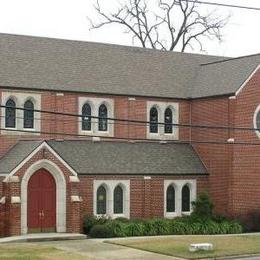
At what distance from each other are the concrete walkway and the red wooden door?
9.50ft

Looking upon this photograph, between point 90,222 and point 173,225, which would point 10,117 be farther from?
point 173,225

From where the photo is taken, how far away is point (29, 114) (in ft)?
117

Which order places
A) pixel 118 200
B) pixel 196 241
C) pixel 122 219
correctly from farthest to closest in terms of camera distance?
pixel 118 200 < pixel 122 219 < pixel 196 241

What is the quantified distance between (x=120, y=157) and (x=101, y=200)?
254cm

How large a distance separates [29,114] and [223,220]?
10896 mm

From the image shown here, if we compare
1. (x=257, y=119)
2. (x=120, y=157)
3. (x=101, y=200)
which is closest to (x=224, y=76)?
(x=257, y=119)

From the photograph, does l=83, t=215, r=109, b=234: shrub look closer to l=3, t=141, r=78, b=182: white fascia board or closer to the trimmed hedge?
the trimmed hedge

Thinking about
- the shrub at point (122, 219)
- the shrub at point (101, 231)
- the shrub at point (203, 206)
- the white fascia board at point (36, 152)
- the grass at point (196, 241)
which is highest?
the white fascia board at point (36, 152)

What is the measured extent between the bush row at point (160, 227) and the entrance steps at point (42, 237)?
108cm

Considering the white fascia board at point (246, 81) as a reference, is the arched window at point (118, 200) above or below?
below

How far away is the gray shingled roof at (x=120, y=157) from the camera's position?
34750mm

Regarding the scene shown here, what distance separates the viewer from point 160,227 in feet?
112

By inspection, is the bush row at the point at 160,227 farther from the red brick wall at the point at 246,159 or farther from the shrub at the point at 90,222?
the red brick wall at the point at 246,159

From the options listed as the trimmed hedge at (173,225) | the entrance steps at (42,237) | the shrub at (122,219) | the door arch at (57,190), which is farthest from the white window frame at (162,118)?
the entrance steps at (42,237)
